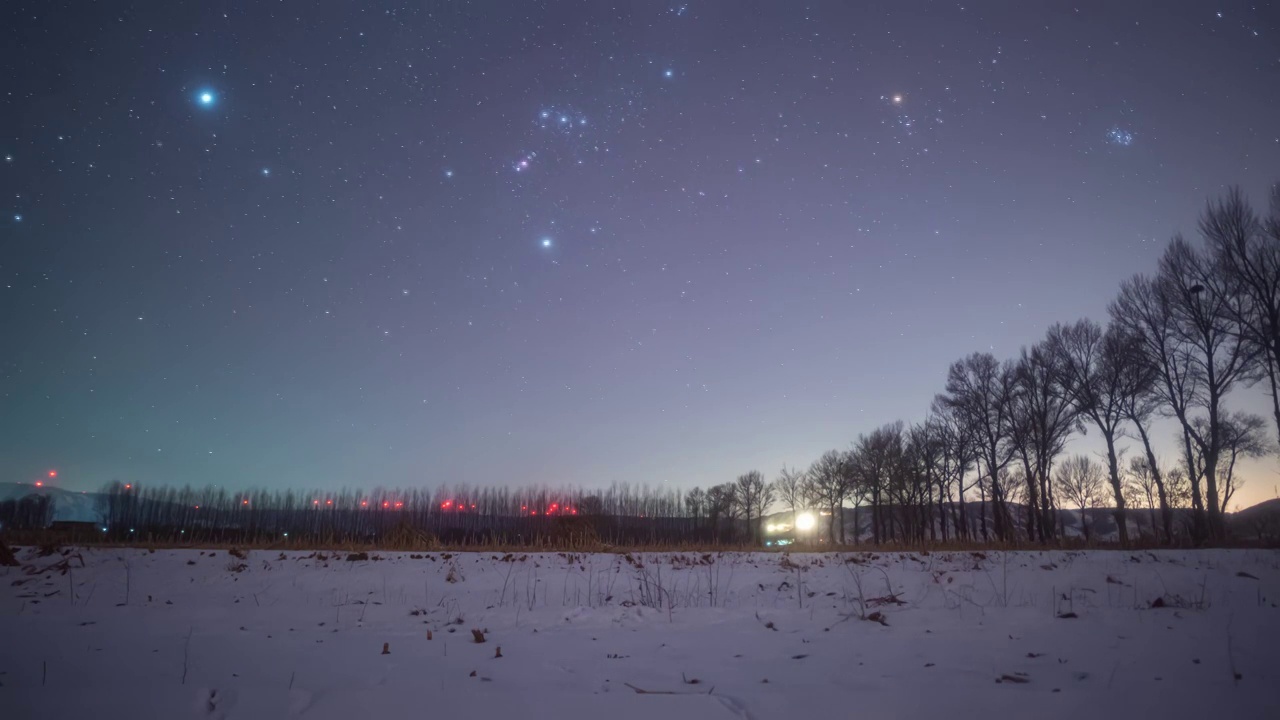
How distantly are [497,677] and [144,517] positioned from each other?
77.0m

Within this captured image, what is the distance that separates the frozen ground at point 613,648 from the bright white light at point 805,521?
57699 mm

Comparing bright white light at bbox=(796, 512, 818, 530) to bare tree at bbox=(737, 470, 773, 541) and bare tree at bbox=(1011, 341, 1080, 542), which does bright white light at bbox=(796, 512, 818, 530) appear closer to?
bare tree at bbox=(737, 470, 773, 541)

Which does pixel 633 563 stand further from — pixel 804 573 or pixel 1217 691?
pixel 1217 691

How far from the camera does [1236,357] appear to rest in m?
22.7

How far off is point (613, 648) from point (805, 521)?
65458mm

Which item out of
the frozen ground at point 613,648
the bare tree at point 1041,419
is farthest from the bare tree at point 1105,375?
the frozen ground at point 613,648

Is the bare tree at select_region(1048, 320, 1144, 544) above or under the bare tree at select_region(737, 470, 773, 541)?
above

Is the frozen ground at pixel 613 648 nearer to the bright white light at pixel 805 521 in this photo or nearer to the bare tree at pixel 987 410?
the bare tree at pixel 987 410

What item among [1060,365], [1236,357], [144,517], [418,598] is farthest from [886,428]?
[144,517]

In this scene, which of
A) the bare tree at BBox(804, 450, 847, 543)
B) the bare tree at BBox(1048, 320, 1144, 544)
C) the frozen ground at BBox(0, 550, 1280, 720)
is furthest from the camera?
the bare tree at BBox(804, 450, 847, 543)

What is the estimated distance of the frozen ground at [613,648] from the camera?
10.7 ft

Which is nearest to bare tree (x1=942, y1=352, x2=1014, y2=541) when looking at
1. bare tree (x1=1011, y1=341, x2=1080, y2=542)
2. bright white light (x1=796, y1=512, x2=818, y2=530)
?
bare tree (x1=1011, y1=341, x2=1080, y2=542)

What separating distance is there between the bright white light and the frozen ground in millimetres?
57699

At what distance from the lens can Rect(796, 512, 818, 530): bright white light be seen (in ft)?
212
